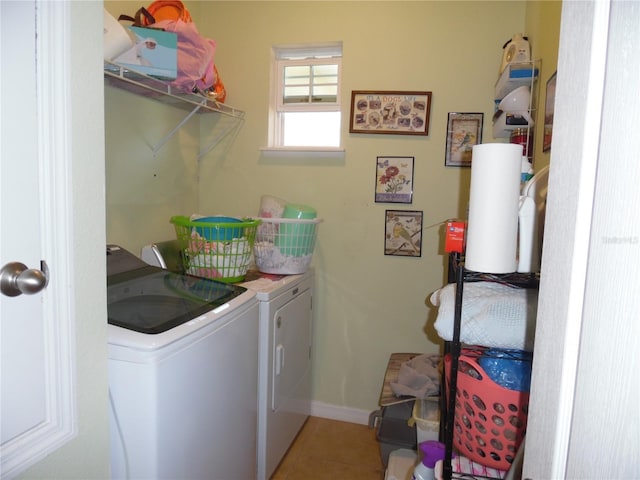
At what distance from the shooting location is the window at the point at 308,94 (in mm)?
2549

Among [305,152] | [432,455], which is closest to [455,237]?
[432,455]

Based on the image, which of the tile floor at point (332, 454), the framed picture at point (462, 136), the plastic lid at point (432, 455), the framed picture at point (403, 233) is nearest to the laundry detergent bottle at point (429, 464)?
the plastic lid at point (432, 455)

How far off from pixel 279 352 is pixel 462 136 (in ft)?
4.97

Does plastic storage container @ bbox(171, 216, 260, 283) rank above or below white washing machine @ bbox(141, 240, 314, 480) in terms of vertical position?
above

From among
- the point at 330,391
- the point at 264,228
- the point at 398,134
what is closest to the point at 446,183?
the point at 398,134

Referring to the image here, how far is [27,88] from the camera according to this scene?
2.34 feet

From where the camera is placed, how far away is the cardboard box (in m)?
1.66

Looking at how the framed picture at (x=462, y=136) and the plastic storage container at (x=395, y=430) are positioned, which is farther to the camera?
the framed picture at (x=462, y=136)

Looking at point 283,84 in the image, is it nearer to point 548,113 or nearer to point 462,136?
point 462,136

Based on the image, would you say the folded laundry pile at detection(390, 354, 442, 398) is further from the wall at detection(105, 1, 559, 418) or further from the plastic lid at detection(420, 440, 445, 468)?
the plastic lid at detection(420, 440, 445, 468)

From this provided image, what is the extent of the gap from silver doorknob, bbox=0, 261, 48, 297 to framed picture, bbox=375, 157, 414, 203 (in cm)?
196

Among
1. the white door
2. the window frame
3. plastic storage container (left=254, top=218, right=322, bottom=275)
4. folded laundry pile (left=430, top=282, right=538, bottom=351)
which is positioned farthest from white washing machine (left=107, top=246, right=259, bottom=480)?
the window frame

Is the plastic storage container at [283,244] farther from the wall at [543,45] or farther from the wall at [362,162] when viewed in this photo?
the wall at [543,45]

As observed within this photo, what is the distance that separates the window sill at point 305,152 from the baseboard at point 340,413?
1.55 metres
